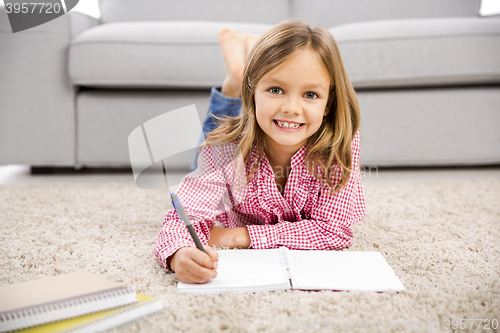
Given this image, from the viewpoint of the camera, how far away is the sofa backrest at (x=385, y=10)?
6.71 ft

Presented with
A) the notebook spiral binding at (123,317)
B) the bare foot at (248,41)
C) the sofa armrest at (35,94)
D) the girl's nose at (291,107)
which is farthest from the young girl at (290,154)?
the sofa armrest at (35,94)

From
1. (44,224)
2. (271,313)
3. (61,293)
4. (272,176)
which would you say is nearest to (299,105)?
(272,176)

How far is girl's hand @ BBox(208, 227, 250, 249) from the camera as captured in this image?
823mm

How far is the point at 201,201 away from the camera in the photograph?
0.86 m

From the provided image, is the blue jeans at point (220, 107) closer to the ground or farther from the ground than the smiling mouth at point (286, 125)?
closer to the ground

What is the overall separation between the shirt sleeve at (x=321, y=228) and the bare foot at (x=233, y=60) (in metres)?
0.51

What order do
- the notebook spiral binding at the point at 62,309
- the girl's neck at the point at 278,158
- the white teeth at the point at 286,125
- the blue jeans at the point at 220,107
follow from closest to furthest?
the notebook spiral binding at the point at 62,309 < the white teeth at the point at 286,125 < the girl's neck at the point at 278,158 < the blue jeans at the point at 220,107

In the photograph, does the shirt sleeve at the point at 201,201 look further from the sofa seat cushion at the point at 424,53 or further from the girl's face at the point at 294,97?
the sofa seat cushion at the point at 424,53

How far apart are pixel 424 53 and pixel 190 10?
1154 millimetres

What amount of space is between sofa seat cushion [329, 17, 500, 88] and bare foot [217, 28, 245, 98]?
409 mm

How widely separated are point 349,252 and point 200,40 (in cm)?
102

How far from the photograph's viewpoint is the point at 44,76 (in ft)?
5.00

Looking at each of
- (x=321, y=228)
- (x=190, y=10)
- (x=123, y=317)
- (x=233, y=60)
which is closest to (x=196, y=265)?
(x=123, y=317)

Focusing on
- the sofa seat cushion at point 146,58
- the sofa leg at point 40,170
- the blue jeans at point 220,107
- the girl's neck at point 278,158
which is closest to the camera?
the girl's neck at point 278,158
